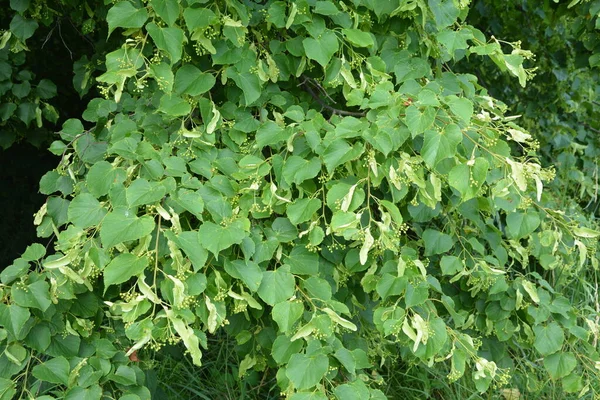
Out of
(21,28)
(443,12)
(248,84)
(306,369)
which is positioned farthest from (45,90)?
(306,369)

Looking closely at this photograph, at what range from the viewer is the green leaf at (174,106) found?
6.51ft

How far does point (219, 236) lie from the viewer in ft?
5.49

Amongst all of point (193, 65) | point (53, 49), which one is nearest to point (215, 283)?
point (193, 65)

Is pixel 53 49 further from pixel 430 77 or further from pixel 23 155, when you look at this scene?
pixel 430 77

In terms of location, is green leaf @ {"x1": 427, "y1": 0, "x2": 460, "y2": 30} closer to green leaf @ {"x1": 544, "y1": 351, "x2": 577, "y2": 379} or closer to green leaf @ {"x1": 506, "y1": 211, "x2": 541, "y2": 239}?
green leaf @ {"x1": 506, "y1": 211, "x2": 541, "y2": 239}

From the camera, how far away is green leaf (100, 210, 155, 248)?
1605 mm

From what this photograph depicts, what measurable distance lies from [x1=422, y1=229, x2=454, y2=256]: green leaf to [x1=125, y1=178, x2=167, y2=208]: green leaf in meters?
0.86

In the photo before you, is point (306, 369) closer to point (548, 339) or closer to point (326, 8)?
point (548, 339)

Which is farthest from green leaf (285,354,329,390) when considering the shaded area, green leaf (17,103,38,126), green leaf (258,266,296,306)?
the shaded area

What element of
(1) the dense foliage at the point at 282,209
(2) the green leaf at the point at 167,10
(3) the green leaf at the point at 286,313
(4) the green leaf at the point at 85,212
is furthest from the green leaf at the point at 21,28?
(3) the green leaf at the point at 286,313

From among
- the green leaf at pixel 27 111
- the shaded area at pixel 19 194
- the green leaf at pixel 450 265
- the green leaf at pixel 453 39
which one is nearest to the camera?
the green leaf at pixel 453 39

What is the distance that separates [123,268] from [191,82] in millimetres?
615

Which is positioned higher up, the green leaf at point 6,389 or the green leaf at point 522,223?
the green leaf at point 522,223

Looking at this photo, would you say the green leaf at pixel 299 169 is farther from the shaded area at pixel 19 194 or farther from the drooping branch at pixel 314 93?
the shaded area at pixel 19 194
